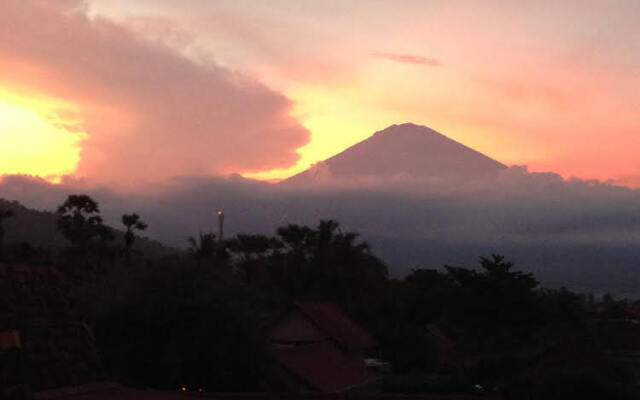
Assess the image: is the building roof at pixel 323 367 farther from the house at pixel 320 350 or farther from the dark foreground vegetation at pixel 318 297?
the dark foreground vegetation at pixel 318 297

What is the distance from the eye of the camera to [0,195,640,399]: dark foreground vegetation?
26000mm

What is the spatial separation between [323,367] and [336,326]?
11.7 m

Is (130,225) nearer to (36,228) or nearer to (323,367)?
(323,367)

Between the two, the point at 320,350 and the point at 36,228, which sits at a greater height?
the point at 36,228

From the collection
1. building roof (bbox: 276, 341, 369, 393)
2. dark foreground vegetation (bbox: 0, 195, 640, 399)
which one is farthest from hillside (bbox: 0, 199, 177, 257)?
building roof (bbox: 276, 341, 369, 393)

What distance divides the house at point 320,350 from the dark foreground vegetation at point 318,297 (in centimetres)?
134

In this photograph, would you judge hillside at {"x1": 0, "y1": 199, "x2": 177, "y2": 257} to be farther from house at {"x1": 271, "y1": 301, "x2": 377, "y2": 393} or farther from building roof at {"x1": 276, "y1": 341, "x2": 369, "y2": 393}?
building roof at {"x1": 276, "y1": 341, "x2": 369, "y2": 393}

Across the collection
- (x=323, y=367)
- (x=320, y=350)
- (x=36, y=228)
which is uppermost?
(x=36, y=228)

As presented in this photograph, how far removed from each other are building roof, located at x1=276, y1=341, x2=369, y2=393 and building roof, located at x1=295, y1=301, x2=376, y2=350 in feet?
14.1

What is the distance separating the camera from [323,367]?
36.0m

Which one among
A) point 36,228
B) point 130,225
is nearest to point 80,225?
point 130,225

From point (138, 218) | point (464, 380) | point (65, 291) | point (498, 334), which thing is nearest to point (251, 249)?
point (138, 218)

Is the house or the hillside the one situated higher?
the hillside

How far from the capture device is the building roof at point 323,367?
1304 inches
